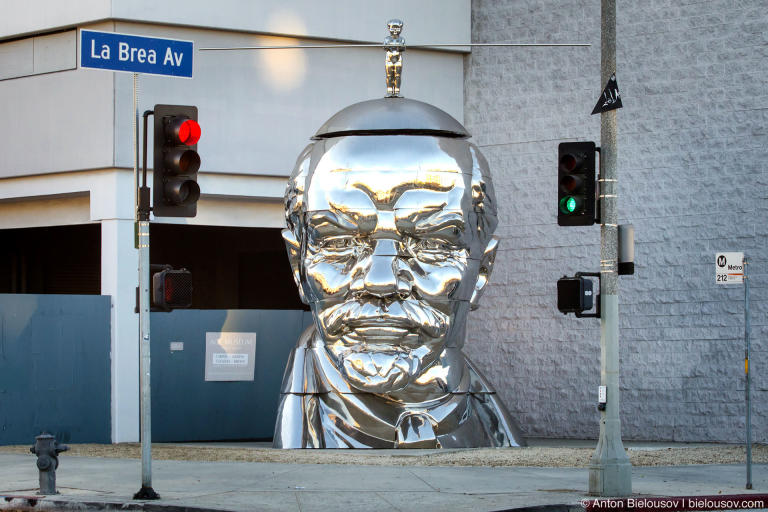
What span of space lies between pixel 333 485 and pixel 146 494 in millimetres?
2046

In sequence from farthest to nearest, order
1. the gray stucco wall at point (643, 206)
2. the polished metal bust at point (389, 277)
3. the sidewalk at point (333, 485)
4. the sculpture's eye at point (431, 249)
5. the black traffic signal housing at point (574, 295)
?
the gray stucco wall at point (643, 206)
the sculpture's eye at point (431, 249)
the polished metal bust at point (389, 277)
the black traffic signal housing at point (574, 295)
the sidewalk at point (333, 485)

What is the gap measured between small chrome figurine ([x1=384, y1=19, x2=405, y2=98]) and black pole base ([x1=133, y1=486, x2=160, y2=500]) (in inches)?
299

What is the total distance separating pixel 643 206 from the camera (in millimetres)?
19516

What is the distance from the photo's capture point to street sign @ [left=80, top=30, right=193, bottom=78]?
11031 millimetres

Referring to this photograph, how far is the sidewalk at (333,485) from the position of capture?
11.0 m

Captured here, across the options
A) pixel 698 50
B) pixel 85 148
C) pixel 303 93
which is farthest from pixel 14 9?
pixel 698 50

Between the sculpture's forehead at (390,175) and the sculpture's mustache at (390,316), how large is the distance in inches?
49.3

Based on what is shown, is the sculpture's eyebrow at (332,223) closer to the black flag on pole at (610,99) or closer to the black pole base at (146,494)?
the black flag on pole at (610,99)

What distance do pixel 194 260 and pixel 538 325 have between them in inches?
415

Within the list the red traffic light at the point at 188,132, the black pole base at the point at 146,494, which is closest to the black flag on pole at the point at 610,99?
the red traffic light at the point at 188,132

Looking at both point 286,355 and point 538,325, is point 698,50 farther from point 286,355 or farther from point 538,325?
point 286,355

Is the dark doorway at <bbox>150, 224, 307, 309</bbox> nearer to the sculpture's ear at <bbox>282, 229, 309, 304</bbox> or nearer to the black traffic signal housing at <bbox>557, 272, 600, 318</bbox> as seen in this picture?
the sculpture's ear at <bbox>282, 229, 309, 304</bbox>

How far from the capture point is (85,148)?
19203 mm

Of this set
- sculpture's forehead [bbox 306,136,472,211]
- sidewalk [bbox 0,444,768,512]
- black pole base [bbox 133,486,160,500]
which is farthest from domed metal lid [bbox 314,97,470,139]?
black pole base [bbox 133,486,160,500]
